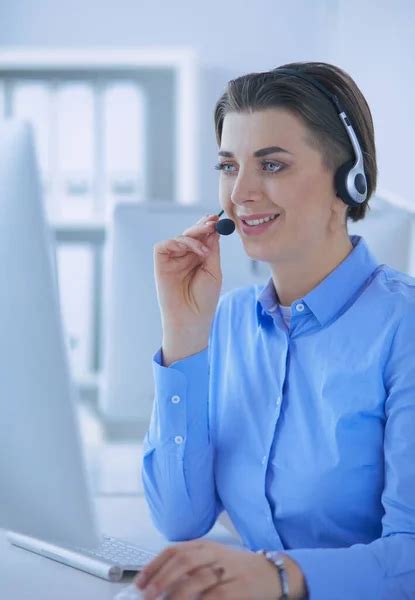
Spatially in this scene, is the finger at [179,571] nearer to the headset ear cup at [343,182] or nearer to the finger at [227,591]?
the finger at [227,591]

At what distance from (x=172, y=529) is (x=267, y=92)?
24.0 inches

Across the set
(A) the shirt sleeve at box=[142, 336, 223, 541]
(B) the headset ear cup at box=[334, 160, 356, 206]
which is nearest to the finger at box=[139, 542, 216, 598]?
(A) the shirt sleeve at box=[142, 336, 223, 541]

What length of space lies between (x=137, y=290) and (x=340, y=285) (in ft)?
1.20

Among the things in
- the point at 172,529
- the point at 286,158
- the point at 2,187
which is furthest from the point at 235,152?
the point at 172,529

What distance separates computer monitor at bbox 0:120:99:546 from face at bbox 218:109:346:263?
35cm

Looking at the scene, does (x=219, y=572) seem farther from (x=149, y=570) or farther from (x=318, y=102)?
(x=318, y=102)

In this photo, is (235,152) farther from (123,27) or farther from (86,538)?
(123,27)

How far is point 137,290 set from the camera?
5.06 ft

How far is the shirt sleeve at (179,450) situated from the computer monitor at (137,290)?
0.16 meters

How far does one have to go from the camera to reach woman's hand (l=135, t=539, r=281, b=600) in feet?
3.00

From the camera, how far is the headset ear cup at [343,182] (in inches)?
50.3

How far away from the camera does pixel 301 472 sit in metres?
1.26

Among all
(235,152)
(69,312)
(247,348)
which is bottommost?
(69,312)

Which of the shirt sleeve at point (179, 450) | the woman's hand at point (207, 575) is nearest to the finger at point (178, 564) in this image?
the woman's hand at point (207, 575)
